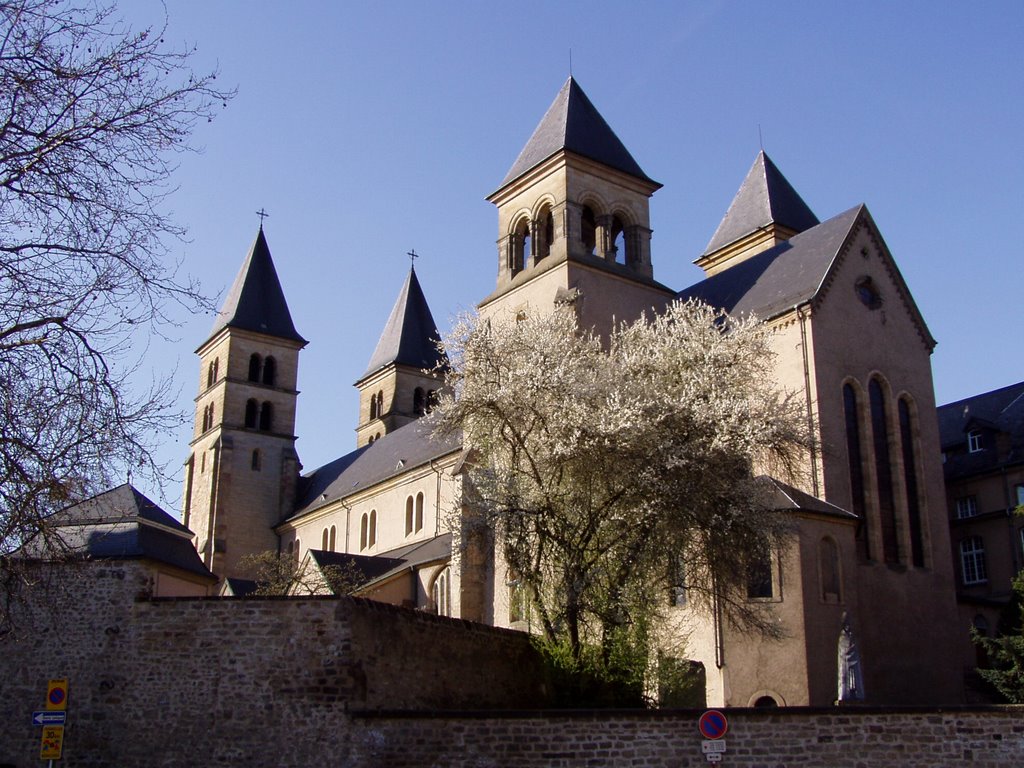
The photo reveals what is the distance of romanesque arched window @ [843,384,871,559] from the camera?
98.6ft

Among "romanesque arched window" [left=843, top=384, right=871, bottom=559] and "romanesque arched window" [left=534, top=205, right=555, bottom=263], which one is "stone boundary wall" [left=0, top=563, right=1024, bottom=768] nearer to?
"romanesque arched window" [left=843, top=384, right=871, bottom=559]

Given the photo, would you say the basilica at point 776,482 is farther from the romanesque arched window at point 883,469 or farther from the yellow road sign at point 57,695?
the yellow road sign at point 57,695

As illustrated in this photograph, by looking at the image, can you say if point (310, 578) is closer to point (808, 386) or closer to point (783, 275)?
point (808, 386)

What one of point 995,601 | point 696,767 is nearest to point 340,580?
point 995,601

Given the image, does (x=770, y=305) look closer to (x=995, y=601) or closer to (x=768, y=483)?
(x=768, y=483)

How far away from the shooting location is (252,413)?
199 ft

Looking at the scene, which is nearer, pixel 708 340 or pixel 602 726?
pixel 602 726

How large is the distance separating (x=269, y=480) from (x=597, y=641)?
3928 cm

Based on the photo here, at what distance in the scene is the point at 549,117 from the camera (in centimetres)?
4178

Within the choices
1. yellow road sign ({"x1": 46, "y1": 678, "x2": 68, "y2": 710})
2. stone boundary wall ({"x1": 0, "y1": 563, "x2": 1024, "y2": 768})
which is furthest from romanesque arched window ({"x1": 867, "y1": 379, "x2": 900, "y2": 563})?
yellow road sign ({"x1": 46, "y1": 678, "x2": 68, "y2": 710})

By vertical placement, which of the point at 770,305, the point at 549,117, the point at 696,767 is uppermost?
the point at 549,117

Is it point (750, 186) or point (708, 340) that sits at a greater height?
point (750, 186)

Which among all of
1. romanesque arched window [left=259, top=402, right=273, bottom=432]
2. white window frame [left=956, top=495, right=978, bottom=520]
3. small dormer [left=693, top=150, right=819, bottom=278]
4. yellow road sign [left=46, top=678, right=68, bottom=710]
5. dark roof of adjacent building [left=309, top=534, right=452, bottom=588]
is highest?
small dormer [left=693, top=150, right=819, bottom=278]

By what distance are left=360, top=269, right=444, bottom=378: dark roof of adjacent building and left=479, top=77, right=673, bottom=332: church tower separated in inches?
1029
